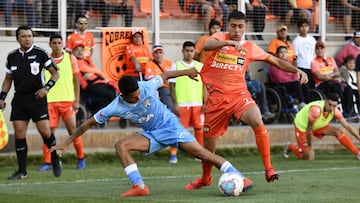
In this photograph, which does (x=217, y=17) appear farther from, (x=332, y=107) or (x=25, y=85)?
(x=25, y=85)

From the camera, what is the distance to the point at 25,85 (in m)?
16.8

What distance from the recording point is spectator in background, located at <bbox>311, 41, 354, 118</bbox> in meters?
24.3

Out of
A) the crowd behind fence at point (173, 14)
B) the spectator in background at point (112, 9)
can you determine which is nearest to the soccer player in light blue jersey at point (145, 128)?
the crowd behind fence at point (173, 14)

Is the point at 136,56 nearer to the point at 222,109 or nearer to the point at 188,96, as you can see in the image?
the point at 188,96

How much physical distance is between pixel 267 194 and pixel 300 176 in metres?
3.47

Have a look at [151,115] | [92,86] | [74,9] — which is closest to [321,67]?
[92,86]

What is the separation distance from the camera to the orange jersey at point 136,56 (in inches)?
875

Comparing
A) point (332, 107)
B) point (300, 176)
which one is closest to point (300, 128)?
point (332, 107)

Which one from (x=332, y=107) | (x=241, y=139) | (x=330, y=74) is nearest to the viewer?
(x=332, y=107)

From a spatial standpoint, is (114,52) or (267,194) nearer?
(267,194)

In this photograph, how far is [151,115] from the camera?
531 inches

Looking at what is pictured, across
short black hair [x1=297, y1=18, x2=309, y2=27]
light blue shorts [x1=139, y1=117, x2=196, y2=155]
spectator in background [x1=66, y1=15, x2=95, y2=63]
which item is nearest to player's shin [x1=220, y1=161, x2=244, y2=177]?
light blue shorts [x1=139, y1=117, x2=196, y2=155]

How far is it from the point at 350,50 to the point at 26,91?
10865 millimetres

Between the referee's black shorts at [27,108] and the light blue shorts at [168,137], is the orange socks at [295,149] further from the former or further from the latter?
the light blue shorts at [168,137]
